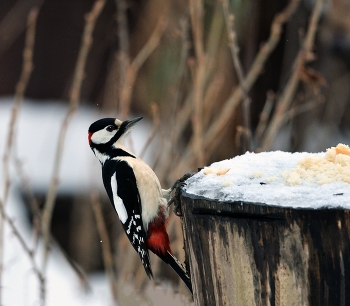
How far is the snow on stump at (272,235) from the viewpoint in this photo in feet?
5.30

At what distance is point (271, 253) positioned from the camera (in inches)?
66.6

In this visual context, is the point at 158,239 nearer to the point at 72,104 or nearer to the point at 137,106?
the point at 72,104

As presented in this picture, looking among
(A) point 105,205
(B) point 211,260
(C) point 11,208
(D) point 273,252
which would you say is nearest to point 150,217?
(B) point 211,260

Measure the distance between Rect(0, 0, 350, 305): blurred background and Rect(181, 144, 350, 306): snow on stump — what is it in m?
1.30

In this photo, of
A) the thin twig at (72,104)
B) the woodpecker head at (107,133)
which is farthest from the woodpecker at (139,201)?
the thin twig at (72,104)

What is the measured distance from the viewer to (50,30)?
816 centimetres

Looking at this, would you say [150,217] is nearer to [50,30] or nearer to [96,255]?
[96,255]

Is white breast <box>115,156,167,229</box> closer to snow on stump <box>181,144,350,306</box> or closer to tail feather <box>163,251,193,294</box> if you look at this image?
tail feather <box>163,251,193,294</box>

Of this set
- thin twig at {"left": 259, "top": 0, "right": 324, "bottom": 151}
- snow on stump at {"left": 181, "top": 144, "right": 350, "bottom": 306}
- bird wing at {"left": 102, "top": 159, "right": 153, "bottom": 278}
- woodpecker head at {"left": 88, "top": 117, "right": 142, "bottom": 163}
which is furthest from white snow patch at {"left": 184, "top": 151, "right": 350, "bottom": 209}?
thin twig at {"left": 259, "top": 0, "right": 324, "bottom": 151}

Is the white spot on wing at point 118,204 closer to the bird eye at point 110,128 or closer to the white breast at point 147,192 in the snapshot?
the white breast at point 147,192

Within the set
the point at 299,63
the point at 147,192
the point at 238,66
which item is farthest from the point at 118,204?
the point at 299,63

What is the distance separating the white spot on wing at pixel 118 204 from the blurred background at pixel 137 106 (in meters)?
0.42

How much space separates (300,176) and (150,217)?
4.51 ft

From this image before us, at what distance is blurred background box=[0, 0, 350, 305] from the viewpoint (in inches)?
146
